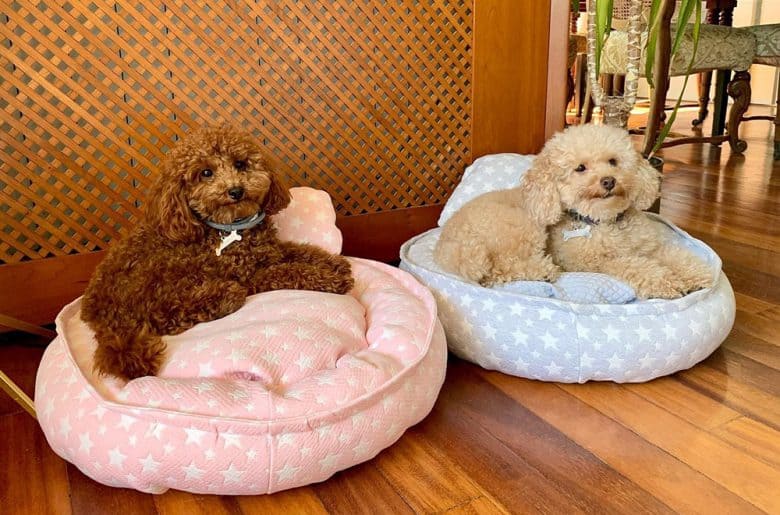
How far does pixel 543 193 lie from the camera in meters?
1.86

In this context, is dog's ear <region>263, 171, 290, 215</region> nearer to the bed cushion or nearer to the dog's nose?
the dog's nose

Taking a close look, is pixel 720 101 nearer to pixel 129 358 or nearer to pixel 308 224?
pixel 308 224

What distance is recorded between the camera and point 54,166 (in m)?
1.97

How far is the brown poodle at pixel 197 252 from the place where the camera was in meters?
1.58

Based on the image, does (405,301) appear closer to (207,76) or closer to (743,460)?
(743,460)

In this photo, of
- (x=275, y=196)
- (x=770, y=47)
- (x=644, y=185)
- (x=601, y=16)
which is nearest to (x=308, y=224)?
(x=275, y=196)

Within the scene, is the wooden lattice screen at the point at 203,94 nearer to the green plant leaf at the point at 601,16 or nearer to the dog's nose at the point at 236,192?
the green plant leaf at the point at 601,16

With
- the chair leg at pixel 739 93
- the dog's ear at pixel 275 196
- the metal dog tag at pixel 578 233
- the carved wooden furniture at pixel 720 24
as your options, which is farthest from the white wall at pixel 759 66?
the dog's ear at pixel 275 196

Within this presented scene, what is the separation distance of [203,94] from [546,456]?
57.6 inches

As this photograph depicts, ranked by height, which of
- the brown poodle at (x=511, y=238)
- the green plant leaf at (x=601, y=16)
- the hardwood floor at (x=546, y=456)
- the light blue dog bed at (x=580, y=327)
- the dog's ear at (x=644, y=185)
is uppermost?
the green plant leaf at (x=601, y=16)

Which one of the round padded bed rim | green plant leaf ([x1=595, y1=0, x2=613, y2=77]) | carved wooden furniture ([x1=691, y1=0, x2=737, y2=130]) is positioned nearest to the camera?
the round padded bed rim

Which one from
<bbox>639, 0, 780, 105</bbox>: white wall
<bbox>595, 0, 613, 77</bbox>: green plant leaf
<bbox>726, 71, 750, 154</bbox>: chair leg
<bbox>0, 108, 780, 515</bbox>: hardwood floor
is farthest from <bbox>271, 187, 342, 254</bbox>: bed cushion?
<bbox>639, 0, 780, 105</bbox>: white wall

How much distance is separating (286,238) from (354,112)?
0.60 meters

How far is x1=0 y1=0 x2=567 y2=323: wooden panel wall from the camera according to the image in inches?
76.1
